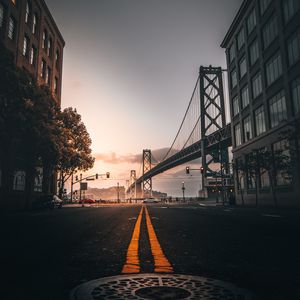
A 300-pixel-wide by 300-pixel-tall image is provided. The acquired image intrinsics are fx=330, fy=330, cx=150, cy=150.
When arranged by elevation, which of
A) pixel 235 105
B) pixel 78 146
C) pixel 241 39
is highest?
pixel 241 39

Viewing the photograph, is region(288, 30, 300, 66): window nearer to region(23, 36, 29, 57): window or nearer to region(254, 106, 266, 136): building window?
region(254, 106, 266, 136): building window

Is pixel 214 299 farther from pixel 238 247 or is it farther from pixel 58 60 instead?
pixel 58 60

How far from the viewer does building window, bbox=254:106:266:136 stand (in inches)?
1390

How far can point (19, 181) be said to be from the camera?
30.5 m

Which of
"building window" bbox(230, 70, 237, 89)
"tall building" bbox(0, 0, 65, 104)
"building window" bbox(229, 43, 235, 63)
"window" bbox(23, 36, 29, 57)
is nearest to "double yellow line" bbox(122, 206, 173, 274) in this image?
"tall building" bbox(0, 0, 65, 104)

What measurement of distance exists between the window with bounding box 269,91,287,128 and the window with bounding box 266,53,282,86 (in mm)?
1992

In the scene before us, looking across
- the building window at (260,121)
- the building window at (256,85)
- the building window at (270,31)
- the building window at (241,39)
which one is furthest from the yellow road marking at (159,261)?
the building window at (241,39)

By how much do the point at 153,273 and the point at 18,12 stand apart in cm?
3368

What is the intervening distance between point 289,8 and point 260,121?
38.3ft

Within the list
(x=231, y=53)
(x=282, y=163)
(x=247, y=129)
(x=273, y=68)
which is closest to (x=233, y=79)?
(x=231, y=53)

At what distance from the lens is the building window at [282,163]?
27.9 meters

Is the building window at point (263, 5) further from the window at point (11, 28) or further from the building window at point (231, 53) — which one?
the window at point (11, 28)

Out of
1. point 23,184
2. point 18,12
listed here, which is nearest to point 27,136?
point 23,184

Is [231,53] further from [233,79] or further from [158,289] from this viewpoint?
[158,289]
